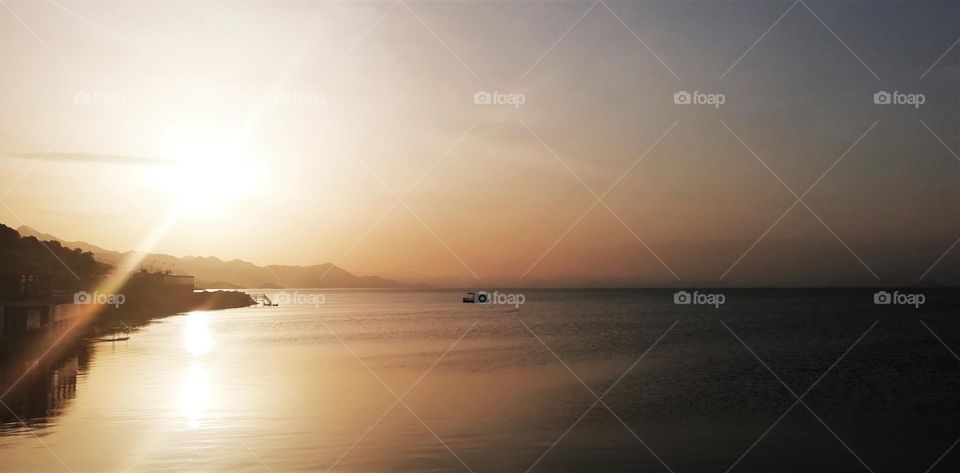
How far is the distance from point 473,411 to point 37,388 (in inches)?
788

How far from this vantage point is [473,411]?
33.5 m

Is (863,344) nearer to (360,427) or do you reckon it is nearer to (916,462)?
(916,462)

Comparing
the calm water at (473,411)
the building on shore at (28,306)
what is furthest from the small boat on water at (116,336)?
the calm water at (473,411)

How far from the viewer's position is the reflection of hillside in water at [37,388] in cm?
2817

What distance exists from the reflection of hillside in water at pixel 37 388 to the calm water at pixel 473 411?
233 mm

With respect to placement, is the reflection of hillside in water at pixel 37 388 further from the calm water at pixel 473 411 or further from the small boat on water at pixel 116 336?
the small boat on water at pixel 116 336

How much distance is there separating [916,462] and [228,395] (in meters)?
27.7

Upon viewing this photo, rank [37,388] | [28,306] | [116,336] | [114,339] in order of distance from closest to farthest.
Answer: [37,388]
[28,306]
[114,339]
[116,336]

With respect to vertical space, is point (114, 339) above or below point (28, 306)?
below

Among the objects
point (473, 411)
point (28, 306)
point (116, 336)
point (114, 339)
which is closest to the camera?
point (473, 411)

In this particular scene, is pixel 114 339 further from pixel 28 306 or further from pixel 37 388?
pixel 37 388

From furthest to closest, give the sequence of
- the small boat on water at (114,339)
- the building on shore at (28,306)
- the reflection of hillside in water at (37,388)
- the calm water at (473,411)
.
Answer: the small boat on water at (114,339) → the building on shore at (28,306) → the reflection of hillside in water at (37,388) → the calm water at (473,411)

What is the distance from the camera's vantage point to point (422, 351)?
65625 millimetres

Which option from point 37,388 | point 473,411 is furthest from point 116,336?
point 473,411
